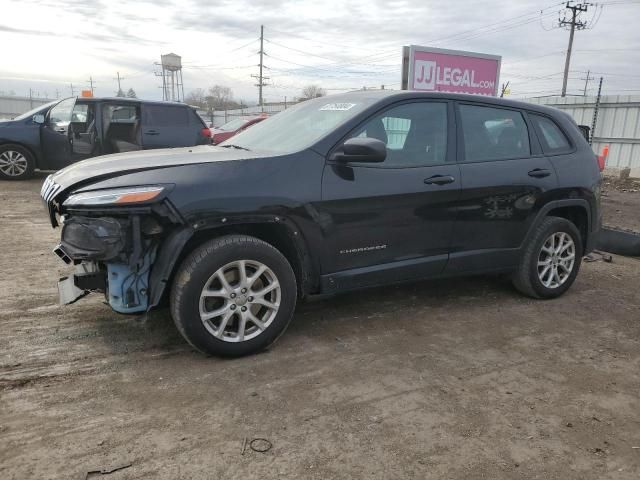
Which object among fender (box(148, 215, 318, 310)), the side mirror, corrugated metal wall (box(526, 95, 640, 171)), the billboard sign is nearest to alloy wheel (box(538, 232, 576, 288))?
→ the side mirror

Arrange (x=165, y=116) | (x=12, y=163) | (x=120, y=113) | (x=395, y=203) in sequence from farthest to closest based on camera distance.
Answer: (x=165, y=116), (x=120, y=113), (x=12, y=163), (x=395, y=203)

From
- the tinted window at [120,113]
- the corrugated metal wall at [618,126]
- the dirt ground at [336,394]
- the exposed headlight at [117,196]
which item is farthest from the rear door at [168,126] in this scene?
the corrugated metal wall at [618,126]

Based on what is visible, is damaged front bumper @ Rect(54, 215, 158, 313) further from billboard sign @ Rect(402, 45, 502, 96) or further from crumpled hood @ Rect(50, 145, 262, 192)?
billboard sign @ Rect(402, 45, 502, 96)

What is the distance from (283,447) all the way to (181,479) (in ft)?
1.60

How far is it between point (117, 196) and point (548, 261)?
367 cm

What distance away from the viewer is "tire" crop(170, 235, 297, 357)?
3.05 metres

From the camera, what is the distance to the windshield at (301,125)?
3613 millimetres

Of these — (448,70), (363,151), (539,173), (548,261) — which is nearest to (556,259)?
(548,261)

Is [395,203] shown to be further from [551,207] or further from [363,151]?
[551,207]

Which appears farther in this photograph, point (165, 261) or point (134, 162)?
point (134, 162)

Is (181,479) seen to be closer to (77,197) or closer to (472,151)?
(77,197)

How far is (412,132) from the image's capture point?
12.7 feet

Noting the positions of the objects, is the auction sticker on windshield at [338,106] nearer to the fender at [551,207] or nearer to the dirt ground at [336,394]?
the dirt ground at [336,394]

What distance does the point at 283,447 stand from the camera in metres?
2.42
